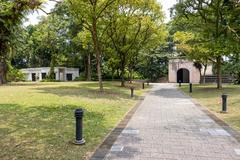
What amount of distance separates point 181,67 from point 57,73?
783 inches

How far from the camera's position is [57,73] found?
49.5 metres

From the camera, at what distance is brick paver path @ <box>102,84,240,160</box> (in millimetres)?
6062

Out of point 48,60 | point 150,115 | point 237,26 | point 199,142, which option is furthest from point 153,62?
point 199,142

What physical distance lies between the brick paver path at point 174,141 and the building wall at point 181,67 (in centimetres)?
3473

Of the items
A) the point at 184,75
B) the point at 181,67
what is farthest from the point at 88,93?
the point at 184,75

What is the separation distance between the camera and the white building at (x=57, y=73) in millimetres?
49656

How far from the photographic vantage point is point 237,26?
21578 millimetres

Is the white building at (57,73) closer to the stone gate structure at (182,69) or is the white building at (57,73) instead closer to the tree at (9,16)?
the stone gate structure at (182,69)

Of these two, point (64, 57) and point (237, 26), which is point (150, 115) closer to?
point (237, 26)

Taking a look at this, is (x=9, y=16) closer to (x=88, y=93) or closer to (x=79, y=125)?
(x=79, y=125)

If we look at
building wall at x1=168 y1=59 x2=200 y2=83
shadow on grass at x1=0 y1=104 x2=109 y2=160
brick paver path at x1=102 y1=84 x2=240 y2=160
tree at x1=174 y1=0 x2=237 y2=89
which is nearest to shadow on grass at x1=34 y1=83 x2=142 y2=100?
shadow on grass at x1=0 y1=104 x2=109 y2=160

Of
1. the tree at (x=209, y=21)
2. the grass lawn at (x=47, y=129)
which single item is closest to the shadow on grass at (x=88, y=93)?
the grass lawn at (x=47, y=129)

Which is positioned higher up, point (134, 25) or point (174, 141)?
point (134, 25)

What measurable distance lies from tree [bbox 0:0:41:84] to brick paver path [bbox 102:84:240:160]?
3.00 m
